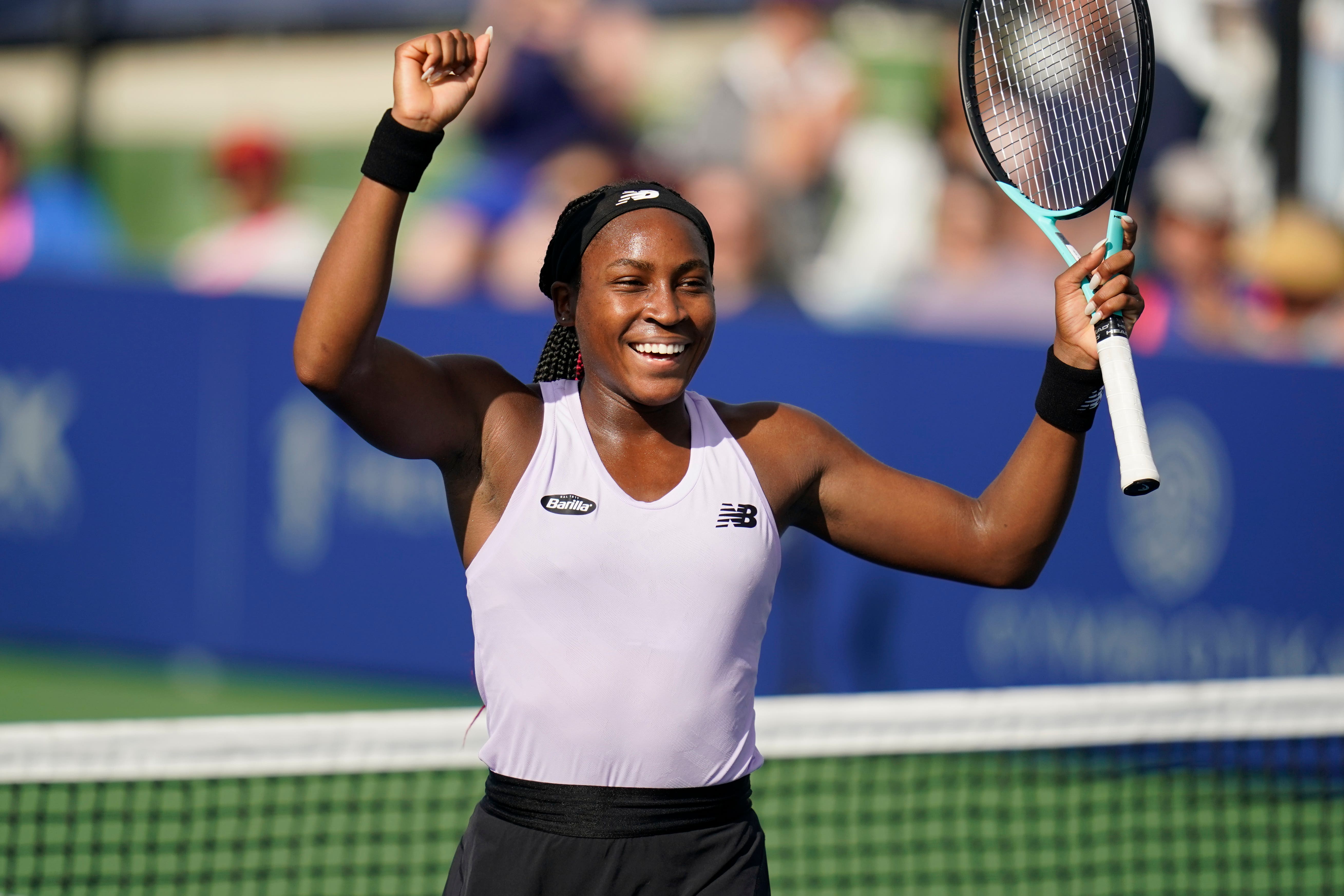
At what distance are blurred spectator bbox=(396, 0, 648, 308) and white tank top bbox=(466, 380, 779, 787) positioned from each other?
616 cm

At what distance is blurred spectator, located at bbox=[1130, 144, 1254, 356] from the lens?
732cm

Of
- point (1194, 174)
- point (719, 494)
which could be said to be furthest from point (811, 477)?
point (1194, 174)

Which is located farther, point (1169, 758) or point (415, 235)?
point (415, 235)

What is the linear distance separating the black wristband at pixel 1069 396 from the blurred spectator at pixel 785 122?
5.69 m

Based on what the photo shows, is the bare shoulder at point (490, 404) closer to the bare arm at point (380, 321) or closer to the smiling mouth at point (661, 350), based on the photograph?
the bare arm at point (380, 321)

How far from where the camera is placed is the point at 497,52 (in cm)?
1006

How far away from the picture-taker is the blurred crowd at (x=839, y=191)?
746 centimetres

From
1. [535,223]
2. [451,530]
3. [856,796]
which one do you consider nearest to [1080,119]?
[856,796]

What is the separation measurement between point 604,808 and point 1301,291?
18.6ft

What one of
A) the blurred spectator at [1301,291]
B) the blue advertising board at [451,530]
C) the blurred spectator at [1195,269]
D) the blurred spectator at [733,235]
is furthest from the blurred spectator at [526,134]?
the blurred spectator at [1301,291]

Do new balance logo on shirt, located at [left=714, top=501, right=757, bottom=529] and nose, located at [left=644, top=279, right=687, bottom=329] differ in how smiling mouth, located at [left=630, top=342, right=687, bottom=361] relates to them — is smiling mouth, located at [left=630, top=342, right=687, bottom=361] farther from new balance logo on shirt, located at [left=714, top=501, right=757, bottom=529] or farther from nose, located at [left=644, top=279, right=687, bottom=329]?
new balance logo on shirt, located at [left=714, top=501, right=757, bottom=529]

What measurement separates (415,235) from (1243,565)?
5818 millimetres

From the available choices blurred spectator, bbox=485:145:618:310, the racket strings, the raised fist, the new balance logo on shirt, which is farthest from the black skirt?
blurred spectator, bbox=485:145:618:310

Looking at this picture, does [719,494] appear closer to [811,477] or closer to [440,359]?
[811,477]
